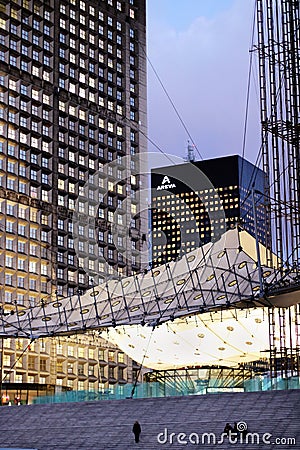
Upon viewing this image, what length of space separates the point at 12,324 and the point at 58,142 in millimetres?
36090

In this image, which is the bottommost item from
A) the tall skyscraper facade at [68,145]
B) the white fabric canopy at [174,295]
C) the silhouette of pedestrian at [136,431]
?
the silhouette of pedestrian at [136,431]

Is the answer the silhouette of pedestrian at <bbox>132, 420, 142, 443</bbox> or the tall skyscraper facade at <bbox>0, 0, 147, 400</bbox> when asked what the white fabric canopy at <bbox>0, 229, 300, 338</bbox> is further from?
the tall skyscraper facade at <bbox>0, 0, 147, 400</bbox>

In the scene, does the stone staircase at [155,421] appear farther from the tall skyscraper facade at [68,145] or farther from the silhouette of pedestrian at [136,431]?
the tall skyscraper facade at [68,145]

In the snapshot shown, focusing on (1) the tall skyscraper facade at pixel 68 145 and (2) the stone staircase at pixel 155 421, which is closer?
(2) the stone staircase at pixel 155 421

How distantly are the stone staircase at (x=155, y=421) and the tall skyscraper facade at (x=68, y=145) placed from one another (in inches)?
1437

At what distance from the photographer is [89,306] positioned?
190ft

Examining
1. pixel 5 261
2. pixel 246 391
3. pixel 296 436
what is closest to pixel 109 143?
pixel 5 261

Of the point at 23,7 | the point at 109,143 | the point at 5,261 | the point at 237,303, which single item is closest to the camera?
the point at 237,303

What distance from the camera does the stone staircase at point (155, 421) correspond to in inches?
1506

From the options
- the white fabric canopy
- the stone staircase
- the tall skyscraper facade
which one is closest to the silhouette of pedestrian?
the stone staircase

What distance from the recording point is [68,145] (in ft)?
306

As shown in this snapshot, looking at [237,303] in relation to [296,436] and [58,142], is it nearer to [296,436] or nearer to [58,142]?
[296,436]


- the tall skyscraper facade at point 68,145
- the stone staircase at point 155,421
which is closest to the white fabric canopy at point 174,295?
the stone staircase at point 155,421

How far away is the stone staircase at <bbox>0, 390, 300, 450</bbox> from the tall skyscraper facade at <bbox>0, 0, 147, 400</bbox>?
3650cm
